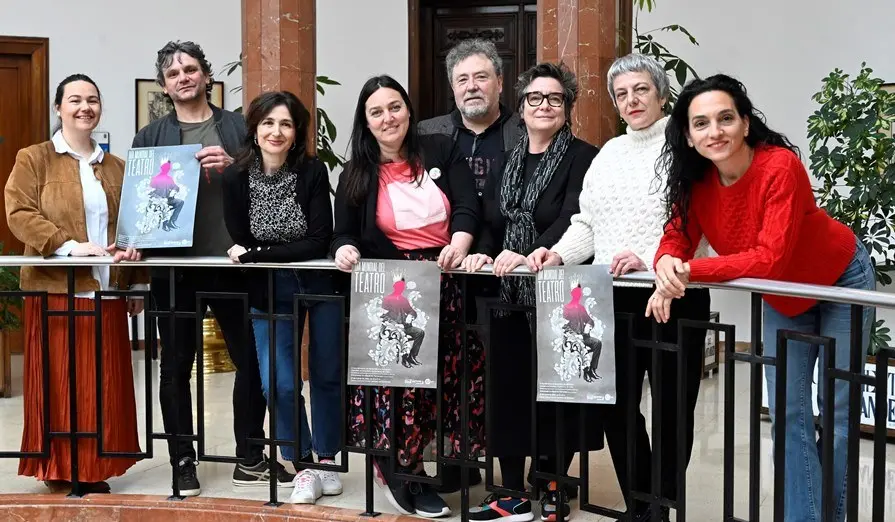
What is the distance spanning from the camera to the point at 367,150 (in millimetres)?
3830

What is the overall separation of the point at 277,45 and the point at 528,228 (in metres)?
2.73

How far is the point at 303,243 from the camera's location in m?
3.90

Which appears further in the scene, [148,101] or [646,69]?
[148,101]

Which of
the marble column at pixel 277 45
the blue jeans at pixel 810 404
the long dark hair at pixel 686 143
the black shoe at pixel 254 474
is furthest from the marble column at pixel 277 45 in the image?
the blue jeans at pixel 810 404

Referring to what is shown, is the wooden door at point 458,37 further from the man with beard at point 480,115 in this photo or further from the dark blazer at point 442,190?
the dark blazer at point 442,190

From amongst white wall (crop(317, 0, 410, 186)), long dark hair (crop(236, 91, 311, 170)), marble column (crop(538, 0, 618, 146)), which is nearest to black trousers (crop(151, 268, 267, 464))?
long dark hair (crop(236, 91, 311, 170))

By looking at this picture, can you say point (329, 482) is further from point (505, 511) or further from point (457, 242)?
point (457, 242)

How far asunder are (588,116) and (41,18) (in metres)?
4.61

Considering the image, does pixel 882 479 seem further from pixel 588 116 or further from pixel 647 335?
pixel 588 116

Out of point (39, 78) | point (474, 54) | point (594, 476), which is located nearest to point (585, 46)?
point (474, 54)

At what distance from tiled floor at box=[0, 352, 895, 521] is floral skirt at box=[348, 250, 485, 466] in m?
0.29

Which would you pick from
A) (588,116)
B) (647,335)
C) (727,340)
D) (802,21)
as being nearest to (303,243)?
(647,335)

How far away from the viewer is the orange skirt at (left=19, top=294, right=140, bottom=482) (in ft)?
13.9

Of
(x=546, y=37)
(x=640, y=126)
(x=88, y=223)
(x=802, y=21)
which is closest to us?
(x=640, y=126)
